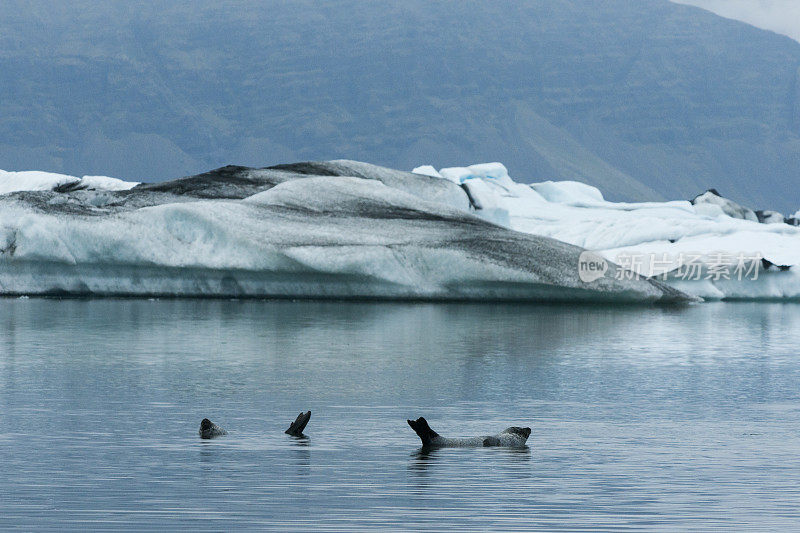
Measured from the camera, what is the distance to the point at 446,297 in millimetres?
25547

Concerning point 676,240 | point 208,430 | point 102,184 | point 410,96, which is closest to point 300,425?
point 208,430

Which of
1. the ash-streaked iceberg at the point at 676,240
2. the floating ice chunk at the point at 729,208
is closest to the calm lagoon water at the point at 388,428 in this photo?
the ash-streaked iceberg at the point at 676,240

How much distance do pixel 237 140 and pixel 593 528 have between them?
12221cm

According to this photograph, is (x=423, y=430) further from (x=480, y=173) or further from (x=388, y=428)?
(x=480, y=173)

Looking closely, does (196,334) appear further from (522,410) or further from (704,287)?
(704,287)

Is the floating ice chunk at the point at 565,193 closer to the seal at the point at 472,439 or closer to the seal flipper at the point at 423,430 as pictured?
the seal at the point at 472,439

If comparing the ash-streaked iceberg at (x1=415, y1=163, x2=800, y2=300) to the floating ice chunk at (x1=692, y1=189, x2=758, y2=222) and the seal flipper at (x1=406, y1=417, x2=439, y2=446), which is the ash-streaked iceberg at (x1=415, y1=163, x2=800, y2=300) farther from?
the seal flipper at (x1=406, y1=417, x2=439, y2=446)

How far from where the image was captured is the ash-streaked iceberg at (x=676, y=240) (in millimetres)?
29219

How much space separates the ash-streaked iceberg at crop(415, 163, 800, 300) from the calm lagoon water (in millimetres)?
11804

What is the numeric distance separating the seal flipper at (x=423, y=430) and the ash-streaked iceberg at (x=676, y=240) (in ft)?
71.9

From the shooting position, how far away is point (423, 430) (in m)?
7.57

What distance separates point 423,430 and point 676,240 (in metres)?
26.5

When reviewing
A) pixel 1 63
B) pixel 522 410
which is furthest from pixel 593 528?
Answer: pixel 1 63

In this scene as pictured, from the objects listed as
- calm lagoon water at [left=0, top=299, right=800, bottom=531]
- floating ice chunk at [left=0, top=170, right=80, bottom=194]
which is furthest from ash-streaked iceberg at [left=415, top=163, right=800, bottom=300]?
floating ice chunk at [left=0, top=170, right=80, bottom=194]
